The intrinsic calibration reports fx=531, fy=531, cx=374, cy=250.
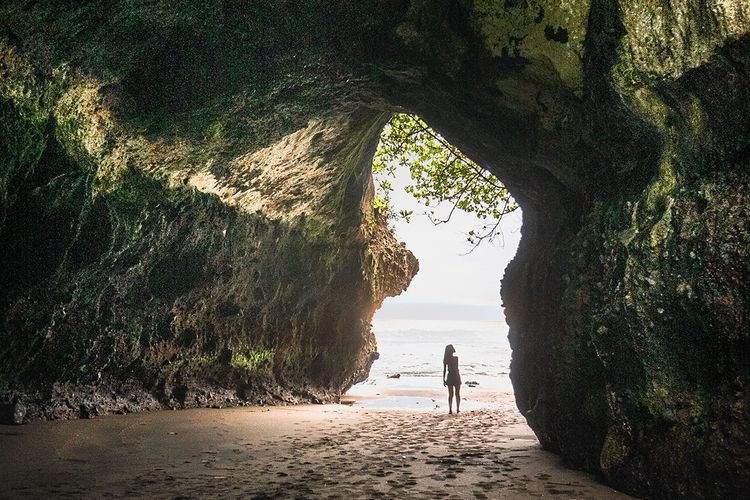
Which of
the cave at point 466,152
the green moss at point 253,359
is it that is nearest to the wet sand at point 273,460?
the cave at point 466,152

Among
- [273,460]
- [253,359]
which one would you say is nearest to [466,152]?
[273,460]

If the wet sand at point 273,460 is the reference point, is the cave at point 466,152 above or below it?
above

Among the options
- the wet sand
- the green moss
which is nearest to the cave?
the wet sand

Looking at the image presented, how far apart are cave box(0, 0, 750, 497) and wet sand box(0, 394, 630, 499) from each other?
820mm

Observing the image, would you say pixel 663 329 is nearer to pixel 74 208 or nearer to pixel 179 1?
pixel 179 1

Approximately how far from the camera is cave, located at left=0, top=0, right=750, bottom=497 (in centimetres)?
486

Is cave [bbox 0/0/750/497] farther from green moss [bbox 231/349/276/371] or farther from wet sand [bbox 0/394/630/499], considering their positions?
green moss [bbox 231/349/276/371]

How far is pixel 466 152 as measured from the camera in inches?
331

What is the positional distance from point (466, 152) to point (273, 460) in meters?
5.28

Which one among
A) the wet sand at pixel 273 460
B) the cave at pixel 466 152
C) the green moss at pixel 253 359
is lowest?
the wet sand at pixel 273 460

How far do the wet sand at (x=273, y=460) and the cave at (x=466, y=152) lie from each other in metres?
0.82

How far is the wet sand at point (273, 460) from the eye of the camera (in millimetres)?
4965

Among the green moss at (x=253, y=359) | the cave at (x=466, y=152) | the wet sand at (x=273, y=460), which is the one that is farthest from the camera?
the green moss at (x=253, y=359)

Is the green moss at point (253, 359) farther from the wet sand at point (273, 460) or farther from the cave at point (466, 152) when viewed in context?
the wet sand at point (273, 460)
